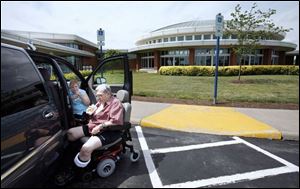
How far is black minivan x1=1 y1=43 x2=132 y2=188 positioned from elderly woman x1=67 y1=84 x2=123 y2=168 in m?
0.23

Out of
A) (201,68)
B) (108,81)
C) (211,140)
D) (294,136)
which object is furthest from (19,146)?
(201,68)

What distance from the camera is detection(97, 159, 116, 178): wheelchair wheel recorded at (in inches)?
114

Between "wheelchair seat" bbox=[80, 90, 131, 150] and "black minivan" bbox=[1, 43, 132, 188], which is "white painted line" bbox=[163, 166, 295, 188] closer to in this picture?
"wheelchair seat" bbox=[80, 90, 131, 150]

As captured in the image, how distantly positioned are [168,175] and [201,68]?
19231 mm

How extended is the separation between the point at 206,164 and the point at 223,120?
2.64 m

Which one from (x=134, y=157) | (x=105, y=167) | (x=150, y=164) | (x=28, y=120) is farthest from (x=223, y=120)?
Answer: (x=28, y=120)

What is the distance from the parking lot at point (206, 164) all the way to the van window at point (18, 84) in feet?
4.46

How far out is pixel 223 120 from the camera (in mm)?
5742

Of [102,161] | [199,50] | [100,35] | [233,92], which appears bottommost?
[102,161]

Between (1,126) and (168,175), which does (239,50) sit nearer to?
(168,175)

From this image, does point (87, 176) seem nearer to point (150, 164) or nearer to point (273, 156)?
point (150, 164)

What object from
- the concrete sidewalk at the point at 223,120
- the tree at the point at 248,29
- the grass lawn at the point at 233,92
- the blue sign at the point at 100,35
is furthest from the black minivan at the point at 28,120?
the tree at the point at 248,29

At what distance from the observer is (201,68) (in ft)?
69.5

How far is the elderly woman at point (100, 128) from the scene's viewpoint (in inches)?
110
